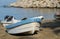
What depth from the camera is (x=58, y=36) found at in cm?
1433

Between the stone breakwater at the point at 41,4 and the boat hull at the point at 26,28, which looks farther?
the stone breakwater at the point at 41,4

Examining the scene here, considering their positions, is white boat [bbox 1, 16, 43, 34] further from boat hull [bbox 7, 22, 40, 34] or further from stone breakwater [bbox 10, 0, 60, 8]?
stone breakwater [bbox 10, 0, 60, 8]

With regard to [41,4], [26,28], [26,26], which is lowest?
[41,4]

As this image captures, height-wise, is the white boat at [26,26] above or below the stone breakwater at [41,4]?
above

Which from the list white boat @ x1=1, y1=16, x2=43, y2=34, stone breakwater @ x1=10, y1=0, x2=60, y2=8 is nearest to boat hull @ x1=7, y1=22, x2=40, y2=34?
white boat @ x1=1, y1=16, x2=43, y2=34

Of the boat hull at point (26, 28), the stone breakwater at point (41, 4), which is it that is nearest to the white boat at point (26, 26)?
the boat hull at point (26, 28)

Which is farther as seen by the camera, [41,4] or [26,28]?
[41,4]

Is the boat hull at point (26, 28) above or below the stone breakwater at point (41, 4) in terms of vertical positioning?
above

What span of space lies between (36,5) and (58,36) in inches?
1818

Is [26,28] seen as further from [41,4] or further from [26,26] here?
[41,4]

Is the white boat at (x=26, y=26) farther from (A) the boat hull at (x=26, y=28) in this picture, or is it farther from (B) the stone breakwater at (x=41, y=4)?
(B) the stone breakwater at (x=41, y=4)

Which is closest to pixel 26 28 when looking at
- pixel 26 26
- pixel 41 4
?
pixel 26 26

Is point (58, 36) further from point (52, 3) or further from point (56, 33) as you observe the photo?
point (52, 3)

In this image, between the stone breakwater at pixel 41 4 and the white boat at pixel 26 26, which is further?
the stone breakwater at pixel 41 4
